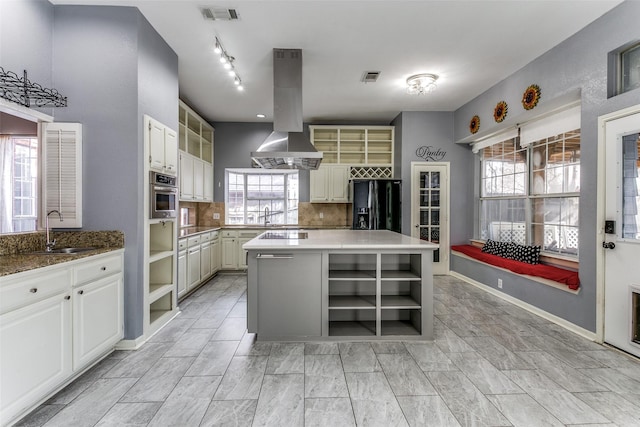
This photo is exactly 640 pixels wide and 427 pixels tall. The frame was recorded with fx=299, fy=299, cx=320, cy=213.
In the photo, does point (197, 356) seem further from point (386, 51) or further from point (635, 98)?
point (635, 98)

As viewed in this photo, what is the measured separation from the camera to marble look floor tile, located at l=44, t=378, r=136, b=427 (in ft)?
5.74

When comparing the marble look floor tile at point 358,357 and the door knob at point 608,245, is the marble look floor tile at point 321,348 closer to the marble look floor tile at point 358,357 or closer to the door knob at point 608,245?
the marble look floor tile at point 358,357

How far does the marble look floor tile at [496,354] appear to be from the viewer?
2.37m

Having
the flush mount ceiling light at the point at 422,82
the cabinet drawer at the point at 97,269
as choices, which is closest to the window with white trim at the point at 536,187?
the flush mount ceiling light at the point at 422,82

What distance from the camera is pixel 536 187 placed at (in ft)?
13.3

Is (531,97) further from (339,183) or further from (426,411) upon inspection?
(426,411)

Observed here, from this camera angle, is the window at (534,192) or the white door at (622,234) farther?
the window at (534,192)

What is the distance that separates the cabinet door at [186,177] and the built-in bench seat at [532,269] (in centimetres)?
461

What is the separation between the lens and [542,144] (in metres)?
3.94

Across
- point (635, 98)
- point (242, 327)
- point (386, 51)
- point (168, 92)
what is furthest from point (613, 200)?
point (168, 92)

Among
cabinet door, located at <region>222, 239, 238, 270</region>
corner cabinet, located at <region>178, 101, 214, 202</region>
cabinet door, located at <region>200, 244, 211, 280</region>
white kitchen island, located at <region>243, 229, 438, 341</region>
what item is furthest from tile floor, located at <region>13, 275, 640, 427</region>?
cabinet door, located at <region>222, 239, 238, 270</region>

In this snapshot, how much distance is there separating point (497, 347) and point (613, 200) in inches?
65.5

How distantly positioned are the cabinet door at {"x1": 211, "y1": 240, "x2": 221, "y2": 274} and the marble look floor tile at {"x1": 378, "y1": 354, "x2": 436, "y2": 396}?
3.60 metres

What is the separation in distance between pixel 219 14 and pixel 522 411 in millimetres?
3777
